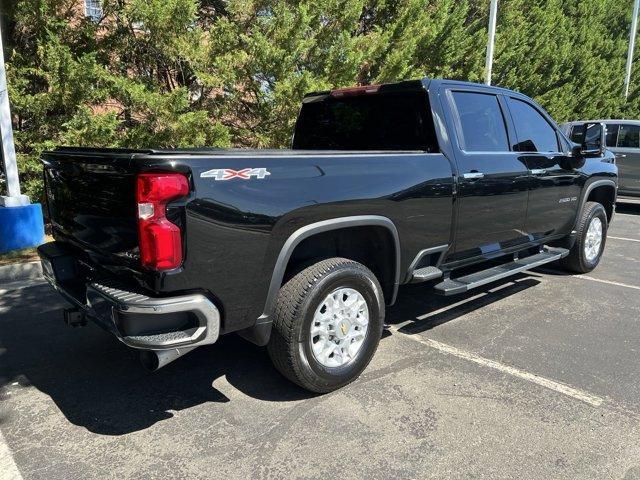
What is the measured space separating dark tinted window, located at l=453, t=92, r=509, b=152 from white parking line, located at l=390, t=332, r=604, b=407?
Answer: 1.60 meters

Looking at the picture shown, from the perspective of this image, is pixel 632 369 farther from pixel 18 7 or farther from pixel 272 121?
pixel 18 7

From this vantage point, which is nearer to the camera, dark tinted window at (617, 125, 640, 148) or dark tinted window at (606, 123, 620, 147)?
dark tinted window at (617, 125, 640, 148)

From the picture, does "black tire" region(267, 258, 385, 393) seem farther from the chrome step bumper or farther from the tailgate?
the tailgate

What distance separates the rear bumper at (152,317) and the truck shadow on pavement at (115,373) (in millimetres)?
654

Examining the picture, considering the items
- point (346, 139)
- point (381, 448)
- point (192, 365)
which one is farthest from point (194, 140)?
point (381, 448)

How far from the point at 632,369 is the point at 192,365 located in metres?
3.21

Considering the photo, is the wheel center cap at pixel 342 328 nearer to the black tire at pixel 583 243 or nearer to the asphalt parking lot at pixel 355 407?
the asphalt parking lot at pixel 355 407

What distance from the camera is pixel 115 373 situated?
3.78 m

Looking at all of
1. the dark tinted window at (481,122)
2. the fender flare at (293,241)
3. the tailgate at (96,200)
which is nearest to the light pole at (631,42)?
the dark tinted window at (481,122)

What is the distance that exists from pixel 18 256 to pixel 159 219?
4888mm

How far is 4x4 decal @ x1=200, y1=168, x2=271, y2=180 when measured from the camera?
2.72m

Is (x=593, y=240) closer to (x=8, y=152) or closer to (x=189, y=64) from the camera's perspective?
(x=189, y=64)

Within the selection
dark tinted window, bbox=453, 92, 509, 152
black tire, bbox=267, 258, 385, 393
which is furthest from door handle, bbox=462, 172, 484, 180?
black tire, bbox=267, 258, 385, 393

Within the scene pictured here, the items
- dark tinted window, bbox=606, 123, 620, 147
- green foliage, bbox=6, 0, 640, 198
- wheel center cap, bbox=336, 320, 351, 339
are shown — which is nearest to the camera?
wheel center cap, bbox=336, 320, 351, 339
